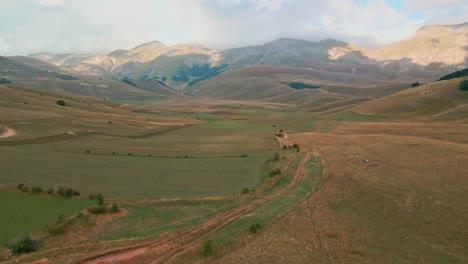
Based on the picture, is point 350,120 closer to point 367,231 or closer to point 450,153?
point 450,153

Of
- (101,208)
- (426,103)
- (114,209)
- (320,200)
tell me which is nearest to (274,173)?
(320,200)

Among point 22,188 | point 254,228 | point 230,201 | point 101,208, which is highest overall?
point 22,188

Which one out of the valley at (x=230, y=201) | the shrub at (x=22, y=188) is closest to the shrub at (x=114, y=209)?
the valley at (x=230, y=201)

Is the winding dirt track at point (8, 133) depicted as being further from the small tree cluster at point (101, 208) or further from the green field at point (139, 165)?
the small tree cluster at point (101, 208)

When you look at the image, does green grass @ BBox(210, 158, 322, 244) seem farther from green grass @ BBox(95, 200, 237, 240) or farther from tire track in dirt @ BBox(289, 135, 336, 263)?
green grass @ BBox(95, 200, 237, 240)

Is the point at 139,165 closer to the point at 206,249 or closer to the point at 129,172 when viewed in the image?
the point at 129,172

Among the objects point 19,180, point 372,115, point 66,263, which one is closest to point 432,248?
point 66,263

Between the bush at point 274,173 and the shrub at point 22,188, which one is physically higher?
the shrub at point 22,188
